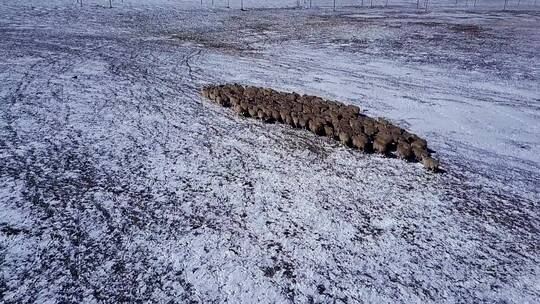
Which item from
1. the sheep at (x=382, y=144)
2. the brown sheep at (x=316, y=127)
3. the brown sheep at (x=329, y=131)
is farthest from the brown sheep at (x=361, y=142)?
the brown sheep at (x=316, y=127)

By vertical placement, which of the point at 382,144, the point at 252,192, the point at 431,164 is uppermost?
the point at 382,144

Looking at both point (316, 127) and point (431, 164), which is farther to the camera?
point (316, 127)

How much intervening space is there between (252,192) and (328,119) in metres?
2.43

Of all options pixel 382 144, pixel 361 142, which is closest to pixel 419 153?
pixel 382 144

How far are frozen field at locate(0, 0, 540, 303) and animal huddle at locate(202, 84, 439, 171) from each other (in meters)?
0.24

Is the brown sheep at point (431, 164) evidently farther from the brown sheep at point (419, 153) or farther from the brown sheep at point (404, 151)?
the brown sheep at point (404, 151)

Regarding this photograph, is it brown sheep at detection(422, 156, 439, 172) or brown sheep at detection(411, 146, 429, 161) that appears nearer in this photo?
brown sheep at detection(422, 156, 439, 172)

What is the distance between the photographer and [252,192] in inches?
181

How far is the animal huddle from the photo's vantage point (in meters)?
5.62

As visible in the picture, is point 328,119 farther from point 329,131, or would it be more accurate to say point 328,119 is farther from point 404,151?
point 404,151

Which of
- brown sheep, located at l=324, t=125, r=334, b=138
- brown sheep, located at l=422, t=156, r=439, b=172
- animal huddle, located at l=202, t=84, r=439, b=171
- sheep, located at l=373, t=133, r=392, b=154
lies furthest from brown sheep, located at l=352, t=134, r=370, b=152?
brown sheep, located at l=422, t=156, r=439, b=172

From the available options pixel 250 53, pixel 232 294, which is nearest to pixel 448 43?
pixel 250 53

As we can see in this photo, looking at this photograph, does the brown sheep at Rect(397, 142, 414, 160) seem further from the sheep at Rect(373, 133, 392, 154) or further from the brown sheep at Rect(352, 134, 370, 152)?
the brown sheep at Rect(352, 134, 370, 152)

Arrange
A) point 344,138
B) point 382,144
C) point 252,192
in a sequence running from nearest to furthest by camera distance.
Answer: point 252,192 < point 382,144 < point 344,138
